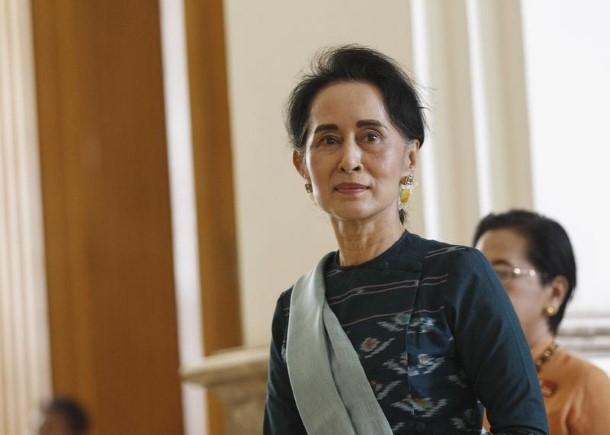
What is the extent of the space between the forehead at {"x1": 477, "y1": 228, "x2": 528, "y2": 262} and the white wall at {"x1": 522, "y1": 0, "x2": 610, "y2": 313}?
752mm

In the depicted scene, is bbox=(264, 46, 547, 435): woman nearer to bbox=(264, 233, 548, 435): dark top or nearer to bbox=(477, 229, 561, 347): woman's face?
bbox=(264, 233, 548, 435): dark top

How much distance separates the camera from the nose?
1830mm

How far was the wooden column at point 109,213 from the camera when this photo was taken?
5219mm

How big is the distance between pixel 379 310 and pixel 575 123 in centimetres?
178

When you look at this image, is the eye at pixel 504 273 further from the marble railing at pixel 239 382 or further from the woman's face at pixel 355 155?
the marble railing at pixel 239 382

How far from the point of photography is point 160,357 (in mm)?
5215

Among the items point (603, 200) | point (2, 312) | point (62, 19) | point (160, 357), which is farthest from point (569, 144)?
point (2, 312)

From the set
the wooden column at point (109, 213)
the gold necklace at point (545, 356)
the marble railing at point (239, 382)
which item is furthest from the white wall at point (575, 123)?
the wooden column at point (109, 213)

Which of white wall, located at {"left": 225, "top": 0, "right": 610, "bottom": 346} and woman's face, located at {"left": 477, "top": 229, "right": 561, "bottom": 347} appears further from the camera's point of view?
white wall, located at {"left": 225, "top": 0, "right": 610, "bottom": 346}

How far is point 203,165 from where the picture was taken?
13.9 feet

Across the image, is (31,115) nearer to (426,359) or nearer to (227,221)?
(227,221)

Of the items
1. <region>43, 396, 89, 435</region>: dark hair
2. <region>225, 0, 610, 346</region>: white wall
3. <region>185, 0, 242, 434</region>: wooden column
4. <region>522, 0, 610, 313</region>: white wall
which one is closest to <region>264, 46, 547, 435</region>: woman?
<region>225, 0, 610, 346</region>: white wall

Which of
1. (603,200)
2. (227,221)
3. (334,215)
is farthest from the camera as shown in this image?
(227,221)

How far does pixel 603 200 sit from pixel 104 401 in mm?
2753
